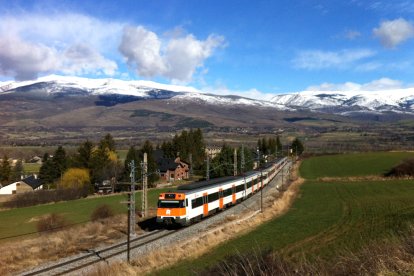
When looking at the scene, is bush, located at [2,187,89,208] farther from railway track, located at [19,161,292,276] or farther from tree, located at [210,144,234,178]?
railway track, located at [19,161,292,276]

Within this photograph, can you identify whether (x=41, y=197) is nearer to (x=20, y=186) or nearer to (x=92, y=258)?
(x=20, y=186)

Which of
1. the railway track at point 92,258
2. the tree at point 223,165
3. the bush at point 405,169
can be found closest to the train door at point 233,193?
the railway track at point 92,258

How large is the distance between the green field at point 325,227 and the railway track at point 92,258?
621 cm

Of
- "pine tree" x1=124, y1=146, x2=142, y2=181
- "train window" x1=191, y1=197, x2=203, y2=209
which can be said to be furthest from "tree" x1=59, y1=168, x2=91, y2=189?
"train window" x1=191, y1=197, x2=203, y2=209

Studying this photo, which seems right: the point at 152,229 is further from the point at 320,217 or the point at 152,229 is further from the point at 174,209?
the point at 320,217

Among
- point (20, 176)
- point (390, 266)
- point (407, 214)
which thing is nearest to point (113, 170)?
point (20, 176)

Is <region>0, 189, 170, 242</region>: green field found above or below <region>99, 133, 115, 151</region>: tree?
below

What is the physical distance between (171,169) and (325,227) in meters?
73.8

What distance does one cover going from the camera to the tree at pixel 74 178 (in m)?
88.3

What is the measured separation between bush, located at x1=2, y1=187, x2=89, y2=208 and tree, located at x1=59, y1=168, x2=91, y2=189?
861cm

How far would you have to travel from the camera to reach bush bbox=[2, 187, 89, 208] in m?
73.2

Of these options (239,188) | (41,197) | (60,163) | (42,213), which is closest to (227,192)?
(239,188)

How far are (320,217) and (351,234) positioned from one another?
35.8 ft

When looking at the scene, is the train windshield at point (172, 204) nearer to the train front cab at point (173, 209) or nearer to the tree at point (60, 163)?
the train front cab at point (173, 209)
